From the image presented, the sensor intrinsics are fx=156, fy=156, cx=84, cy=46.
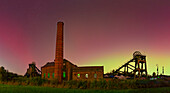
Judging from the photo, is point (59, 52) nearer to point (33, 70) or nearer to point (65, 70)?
point (65, 70)

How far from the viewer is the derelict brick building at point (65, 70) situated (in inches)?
1183

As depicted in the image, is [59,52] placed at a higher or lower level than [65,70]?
higher

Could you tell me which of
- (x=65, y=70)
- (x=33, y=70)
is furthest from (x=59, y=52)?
(x=33, y=70)

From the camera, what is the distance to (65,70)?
129ft

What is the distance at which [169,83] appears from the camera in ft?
87.1

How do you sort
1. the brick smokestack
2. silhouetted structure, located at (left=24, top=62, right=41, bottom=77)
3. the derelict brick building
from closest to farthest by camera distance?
the brick smokestack, the derelict brick building, silhouetted structure, located at (left=24, top=62, right=41, bottom=77)

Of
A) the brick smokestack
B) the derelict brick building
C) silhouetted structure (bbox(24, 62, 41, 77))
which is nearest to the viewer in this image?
the brick smokestack

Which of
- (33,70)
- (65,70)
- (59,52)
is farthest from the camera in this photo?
(33,70)

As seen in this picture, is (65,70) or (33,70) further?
(33,70)

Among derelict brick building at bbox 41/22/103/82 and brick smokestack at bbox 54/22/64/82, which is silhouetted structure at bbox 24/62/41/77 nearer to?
derelict brick building at bbox 41/22/103/82

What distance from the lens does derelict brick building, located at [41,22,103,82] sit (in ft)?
98.6

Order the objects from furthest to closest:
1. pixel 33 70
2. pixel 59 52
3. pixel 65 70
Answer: pixel 33 70 → pixel 65 70 → pixel 59 52

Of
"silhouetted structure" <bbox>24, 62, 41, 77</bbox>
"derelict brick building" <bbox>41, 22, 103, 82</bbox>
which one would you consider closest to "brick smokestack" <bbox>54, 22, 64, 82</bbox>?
"derelict brick building" <bbox>41, 22, 103, 82</bbox>

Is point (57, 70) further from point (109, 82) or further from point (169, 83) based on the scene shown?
point (169, 83)
